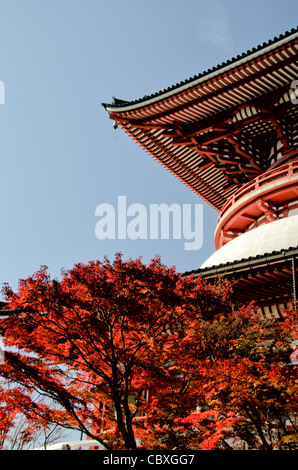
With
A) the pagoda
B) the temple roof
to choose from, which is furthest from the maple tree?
the temple roof

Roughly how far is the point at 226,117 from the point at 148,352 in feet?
48.4

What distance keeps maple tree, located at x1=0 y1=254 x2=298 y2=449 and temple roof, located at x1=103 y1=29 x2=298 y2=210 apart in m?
11.5

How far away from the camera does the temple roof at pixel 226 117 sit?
716 inches

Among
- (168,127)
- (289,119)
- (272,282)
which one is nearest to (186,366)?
(272,282)

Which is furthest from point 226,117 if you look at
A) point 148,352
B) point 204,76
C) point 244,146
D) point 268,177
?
point 148,352

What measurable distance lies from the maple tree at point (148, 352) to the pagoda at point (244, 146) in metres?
3.60

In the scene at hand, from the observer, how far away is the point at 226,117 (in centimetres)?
2145

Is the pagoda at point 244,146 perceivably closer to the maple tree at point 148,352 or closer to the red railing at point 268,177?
the red railing at point 268,177

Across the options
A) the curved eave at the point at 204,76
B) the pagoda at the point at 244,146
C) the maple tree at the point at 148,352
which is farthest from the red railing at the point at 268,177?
the maple tree at the point at 148,352

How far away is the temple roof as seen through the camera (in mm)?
18194

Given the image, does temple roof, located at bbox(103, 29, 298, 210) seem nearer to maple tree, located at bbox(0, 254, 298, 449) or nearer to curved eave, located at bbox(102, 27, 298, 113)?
curved eave, located at bbox(102, 27, 298, 113)

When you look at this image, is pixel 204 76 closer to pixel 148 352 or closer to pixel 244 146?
→ pixel 244 146
